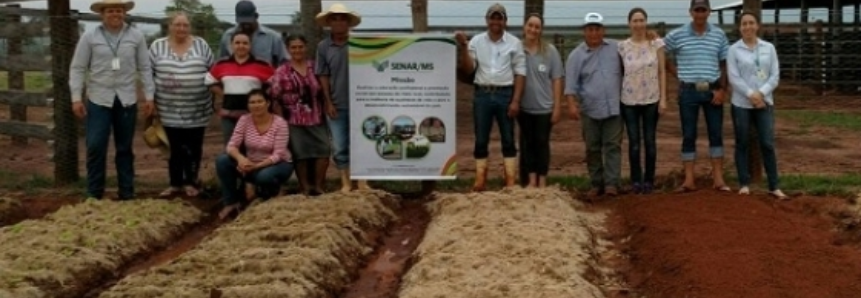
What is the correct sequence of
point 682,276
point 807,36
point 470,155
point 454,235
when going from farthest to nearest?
point 807,36 → point 470,155 → point 454,235 → point 682,276

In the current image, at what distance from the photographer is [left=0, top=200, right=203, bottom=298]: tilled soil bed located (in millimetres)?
7305

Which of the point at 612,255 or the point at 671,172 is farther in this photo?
the point at 671,172

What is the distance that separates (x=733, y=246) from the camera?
8094mm

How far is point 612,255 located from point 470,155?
18.2ft

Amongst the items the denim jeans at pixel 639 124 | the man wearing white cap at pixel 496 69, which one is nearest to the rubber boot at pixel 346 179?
the man wearing white cap at pixel 496 69

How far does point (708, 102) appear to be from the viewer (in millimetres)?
10445

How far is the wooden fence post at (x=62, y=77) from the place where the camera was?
11.6 meters

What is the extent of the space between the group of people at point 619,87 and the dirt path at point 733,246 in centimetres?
48

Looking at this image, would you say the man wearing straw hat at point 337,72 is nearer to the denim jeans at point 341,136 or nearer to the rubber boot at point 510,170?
the denim jeans at point 341,136

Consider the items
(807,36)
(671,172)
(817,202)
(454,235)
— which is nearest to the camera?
(454,235)

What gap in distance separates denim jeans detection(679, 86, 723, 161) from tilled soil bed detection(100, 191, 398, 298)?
254 centimetres

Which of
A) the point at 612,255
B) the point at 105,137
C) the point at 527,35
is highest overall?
the point at 527,35

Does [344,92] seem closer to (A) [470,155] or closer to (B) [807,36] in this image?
(A) [470,155]

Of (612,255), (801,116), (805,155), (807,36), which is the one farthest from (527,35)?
(807,36)
